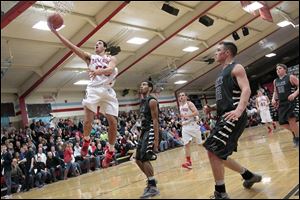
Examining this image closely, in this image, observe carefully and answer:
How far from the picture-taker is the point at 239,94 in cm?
344

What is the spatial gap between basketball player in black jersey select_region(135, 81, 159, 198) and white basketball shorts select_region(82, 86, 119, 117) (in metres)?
0.40

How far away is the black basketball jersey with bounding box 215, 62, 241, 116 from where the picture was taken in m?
3.42

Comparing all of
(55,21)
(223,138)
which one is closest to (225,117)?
(223,138)

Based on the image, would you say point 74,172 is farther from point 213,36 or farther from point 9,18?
point 213,36

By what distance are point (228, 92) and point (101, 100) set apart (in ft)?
6.11

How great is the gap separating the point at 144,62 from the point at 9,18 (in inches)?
396

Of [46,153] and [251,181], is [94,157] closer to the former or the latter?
[46,153]

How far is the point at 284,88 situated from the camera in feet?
20.2

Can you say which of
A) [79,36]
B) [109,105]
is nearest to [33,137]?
[79,36]

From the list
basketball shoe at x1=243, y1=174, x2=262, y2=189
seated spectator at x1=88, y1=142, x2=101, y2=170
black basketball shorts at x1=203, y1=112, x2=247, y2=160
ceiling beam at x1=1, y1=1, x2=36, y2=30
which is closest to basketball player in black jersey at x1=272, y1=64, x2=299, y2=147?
basketball shoe at x1=243, y1=174, x2=262, y2=189

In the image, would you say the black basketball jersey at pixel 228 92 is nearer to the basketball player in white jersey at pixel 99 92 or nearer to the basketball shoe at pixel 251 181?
the basketball shoe at pixel 251 181


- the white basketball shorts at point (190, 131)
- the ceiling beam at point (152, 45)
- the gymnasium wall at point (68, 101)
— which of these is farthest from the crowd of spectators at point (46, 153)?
the ceiling beam at point (152, 45)

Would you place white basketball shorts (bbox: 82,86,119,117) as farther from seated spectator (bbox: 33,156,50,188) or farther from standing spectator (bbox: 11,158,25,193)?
seated spectator (bbox: 33,156,50,188)

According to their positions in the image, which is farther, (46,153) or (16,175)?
(46,153)
